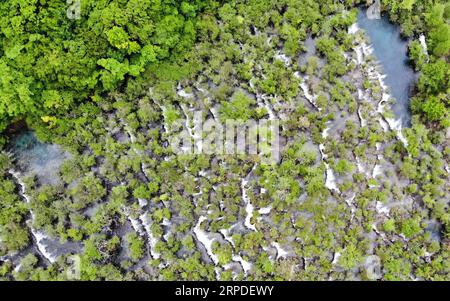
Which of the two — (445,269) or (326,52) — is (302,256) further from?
(326,52)

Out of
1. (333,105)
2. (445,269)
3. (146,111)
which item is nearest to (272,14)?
(333,105)

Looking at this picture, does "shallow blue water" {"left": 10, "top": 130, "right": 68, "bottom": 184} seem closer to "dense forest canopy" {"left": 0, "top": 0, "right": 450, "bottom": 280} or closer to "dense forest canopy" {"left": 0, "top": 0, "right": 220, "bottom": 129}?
"dense forest canopy" {"left": 0, "top": 0, "right": 450, "bottom": 280}

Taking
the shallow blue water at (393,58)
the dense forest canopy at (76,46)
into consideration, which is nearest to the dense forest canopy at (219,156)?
the dense forest canopy at (76,46)

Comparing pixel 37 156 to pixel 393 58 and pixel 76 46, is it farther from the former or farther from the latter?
pixel 393 58

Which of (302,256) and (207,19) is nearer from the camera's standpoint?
(302,256)

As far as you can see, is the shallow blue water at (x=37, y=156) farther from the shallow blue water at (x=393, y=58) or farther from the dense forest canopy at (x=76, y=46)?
the shallow blue water at (x=393, y=58)

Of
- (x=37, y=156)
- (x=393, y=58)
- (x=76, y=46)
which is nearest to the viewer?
(x=76, y=46)

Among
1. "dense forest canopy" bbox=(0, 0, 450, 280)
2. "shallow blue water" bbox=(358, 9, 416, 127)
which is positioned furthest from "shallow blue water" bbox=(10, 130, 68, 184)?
"shallow blue water" bbox=(358, 9, 416, 127)

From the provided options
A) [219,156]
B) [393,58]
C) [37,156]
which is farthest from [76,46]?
[393,58]
